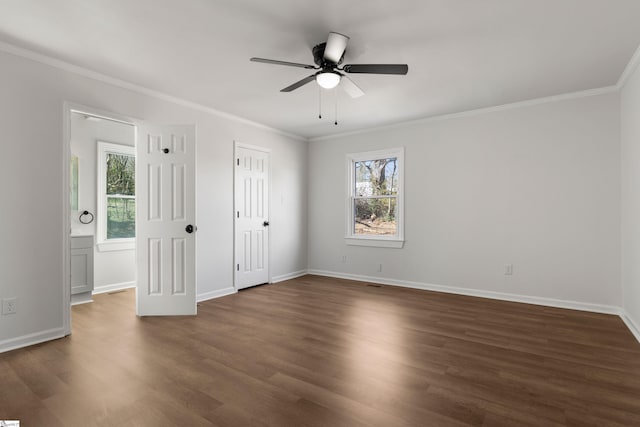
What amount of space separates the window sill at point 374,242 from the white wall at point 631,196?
269cm

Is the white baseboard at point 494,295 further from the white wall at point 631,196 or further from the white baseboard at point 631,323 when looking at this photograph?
the white wall at point 631,196

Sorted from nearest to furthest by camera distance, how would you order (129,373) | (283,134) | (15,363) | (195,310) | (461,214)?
(129,373)
(15,363)
(195,310)
(461,214)
(283,134)

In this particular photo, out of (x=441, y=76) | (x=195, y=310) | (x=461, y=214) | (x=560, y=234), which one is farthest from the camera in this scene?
(x=461, y=214)

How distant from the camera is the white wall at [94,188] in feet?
15.9

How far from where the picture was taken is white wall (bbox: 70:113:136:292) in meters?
4.84

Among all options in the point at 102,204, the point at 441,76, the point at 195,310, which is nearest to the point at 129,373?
the point at 195,310

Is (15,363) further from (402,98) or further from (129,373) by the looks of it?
(402,98)

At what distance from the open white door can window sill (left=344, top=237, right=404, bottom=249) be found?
2.89 meters

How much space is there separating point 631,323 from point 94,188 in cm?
701

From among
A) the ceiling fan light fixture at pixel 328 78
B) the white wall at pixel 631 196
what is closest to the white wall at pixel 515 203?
the white wall at pixel 631 196

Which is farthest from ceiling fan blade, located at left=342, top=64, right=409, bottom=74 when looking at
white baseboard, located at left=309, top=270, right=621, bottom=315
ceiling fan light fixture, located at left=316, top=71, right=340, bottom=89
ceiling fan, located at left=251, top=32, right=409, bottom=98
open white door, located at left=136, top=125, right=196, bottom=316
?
white baseboard, located at left=309, top=270, right=621, bottom=315

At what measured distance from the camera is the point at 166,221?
388 centimetres

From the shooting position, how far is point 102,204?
509 cm

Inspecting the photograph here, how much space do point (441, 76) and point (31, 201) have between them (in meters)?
4.21
